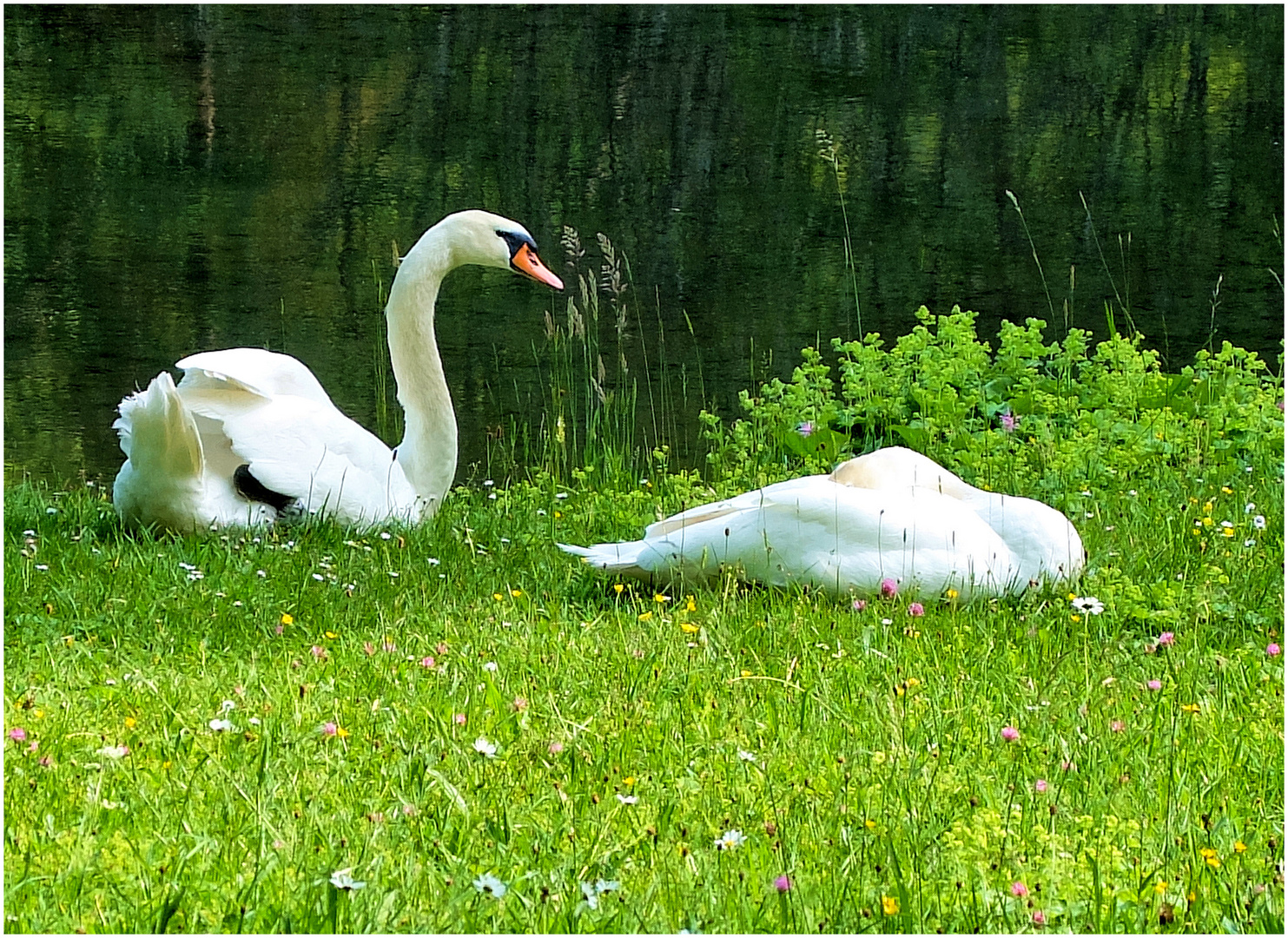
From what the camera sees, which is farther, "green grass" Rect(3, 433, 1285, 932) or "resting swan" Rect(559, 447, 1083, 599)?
"resting swan" Rect(559, 447, 1083, 599)

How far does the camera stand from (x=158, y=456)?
5.18m

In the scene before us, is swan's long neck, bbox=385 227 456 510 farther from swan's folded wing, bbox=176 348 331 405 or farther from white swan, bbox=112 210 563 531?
swan's folded wing, bbox=176 348 331 405

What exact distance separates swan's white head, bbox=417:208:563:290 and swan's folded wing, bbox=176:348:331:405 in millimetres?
752

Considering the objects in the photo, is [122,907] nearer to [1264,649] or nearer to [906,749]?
[906,749]

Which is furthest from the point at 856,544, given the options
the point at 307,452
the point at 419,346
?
the point at 419,346

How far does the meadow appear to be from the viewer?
2613 mm

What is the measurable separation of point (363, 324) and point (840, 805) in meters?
9.25

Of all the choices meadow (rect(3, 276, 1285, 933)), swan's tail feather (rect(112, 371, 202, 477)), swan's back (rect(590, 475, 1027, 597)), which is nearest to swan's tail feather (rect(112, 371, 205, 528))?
swan's tail feather (rect(112, 371, 202, 477))

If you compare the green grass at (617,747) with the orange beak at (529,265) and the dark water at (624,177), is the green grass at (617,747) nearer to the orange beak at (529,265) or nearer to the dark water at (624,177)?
the orange beak at (529,265)

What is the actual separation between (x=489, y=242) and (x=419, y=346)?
501 millimetres

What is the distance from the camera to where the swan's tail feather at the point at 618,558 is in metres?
4.71

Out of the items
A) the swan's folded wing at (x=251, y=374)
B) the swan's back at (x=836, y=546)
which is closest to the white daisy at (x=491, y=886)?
the swan's back at (x=836, y=546)

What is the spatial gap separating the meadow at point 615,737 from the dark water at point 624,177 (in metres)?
3.85

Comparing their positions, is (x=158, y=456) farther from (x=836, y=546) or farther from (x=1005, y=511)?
(x=1005, y=511)
